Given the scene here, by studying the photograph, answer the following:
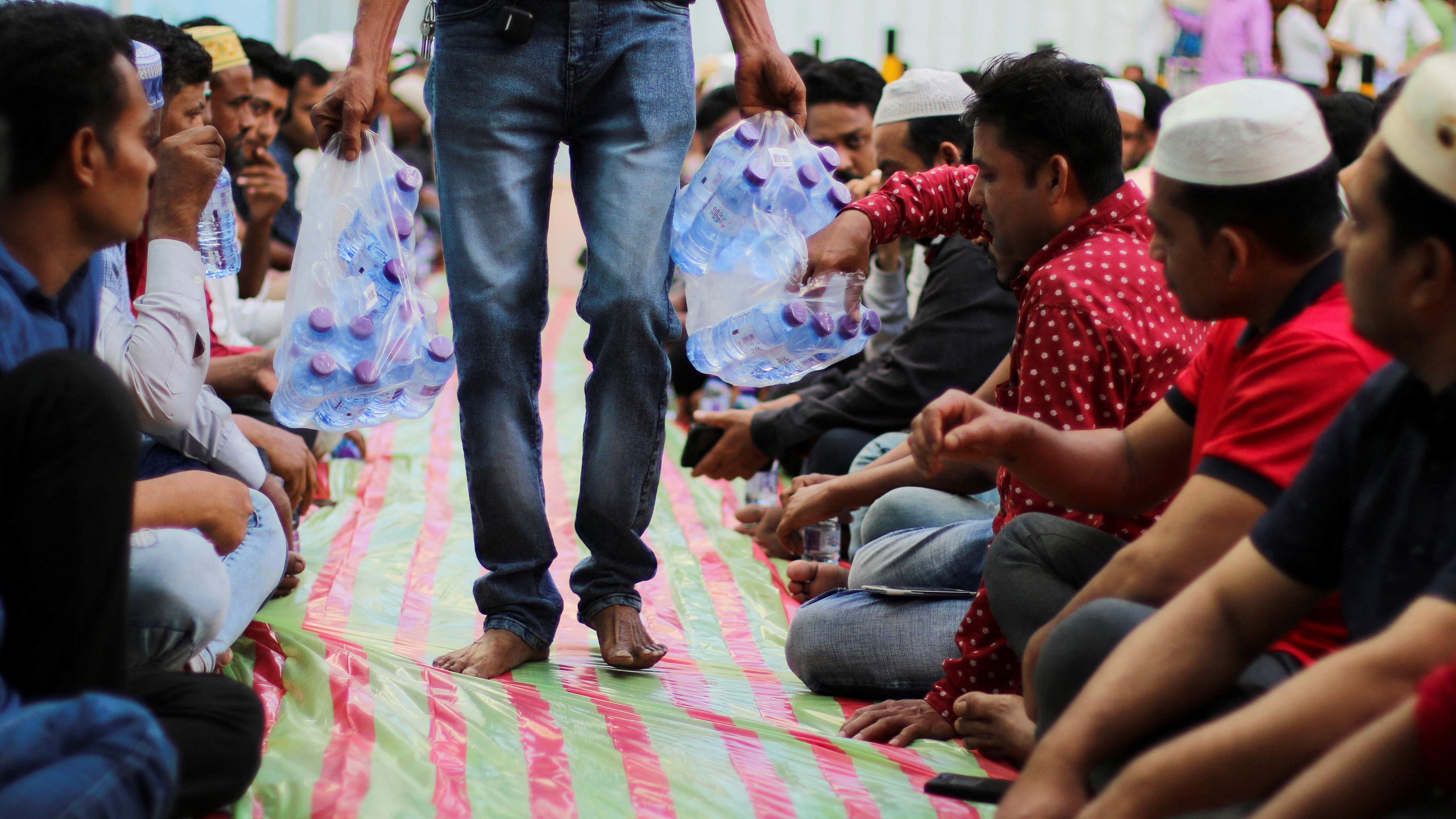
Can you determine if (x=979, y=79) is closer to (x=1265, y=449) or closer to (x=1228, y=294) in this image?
(x=1228, y=294)

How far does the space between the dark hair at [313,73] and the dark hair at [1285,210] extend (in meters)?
4.48

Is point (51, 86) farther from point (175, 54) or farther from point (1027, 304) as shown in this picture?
point (175, 54)

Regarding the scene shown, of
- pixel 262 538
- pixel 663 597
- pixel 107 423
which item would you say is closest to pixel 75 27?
pixel 107 423

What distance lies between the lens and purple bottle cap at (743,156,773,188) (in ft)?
7.70

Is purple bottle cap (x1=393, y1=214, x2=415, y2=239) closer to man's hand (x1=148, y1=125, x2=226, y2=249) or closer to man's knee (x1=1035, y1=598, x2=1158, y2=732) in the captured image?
man's hand (x1=148, y1=125, x2=226, y2=249)

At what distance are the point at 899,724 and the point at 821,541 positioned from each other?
3.84ft

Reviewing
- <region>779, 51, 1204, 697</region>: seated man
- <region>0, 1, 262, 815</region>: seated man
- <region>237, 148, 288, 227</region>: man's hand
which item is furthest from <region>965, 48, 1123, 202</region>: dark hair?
<region>237, 148, 288, 227</region>: man's hand

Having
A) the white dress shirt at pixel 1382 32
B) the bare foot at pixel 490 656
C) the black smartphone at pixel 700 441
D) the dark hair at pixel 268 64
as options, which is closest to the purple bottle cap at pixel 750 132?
the bare foot at pixel 490 656

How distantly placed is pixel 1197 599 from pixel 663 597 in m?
1.74

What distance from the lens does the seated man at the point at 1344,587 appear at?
3.40 ft

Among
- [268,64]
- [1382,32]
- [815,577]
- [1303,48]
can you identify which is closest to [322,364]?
[815,577]

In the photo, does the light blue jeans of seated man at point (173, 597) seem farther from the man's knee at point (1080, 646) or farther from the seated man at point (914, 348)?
the seated man at point (914, 348)

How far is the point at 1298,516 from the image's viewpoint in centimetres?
116

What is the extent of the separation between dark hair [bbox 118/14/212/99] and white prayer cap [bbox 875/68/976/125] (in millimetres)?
1439
